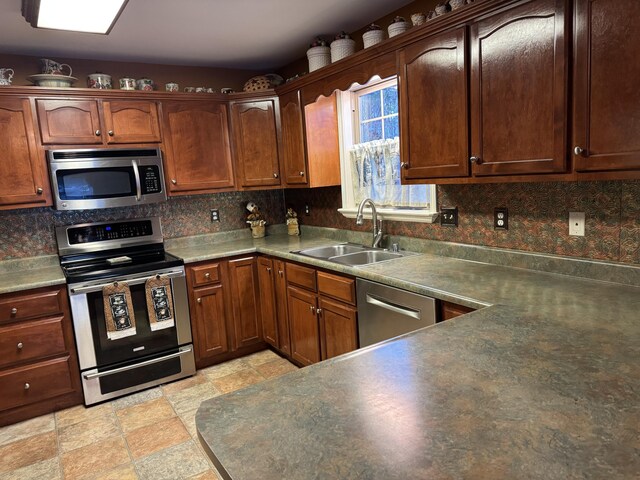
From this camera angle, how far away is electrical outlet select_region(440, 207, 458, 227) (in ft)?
8.64

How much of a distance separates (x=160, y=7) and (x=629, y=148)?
2.45m

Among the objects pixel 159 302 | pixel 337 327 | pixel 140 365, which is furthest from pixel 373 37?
pixel 140 365

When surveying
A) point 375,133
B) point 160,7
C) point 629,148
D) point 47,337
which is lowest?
point 47,337

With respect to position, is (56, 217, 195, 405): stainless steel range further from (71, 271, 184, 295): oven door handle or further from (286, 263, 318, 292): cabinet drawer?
(286, 263, 318, 292): cabinet drawer

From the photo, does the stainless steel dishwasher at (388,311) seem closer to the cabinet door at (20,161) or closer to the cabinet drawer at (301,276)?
the cabinet drawer at (301,276)

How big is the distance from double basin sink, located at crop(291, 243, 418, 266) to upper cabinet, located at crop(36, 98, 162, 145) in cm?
150

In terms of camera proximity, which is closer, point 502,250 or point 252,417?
point 252,417

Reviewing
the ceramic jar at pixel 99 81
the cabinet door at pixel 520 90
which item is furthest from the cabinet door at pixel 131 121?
the cabinet door at pixel 520 90

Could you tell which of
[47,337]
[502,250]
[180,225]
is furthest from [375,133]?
[47,337]

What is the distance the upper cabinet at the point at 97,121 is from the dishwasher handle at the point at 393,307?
6.99ft

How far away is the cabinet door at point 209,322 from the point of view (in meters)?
3.36

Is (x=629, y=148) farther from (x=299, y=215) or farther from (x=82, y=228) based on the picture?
(x=82, y=228)

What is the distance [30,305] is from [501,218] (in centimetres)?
282

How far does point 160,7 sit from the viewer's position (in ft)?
8.45
